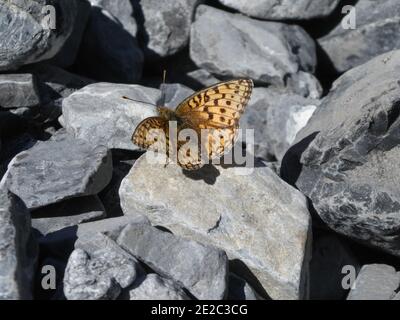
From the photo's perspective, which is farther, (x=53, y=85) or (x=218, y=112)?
(x=53, y=85)

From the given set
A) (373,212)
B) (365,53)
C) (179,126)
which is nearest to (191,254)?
(179,126)

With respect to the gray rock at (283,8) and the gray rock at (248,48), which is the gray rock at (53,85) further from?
the gray rock at (283,8)

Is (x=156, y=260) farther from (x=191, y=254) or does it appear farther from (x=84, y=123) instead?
(x=84, y=123)

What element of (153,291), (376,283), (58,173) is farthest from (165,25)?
(153,291)

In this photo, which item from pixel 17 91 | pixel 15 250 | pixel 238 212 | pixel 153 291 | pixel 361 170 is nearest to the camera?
pixel 15 250

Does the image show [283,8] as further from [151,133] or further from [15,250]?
[15,250]

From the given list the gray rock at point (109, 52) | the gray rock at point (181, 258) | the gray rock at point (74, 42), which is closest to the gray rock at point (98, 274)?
the gray rock at point (181, 258)
